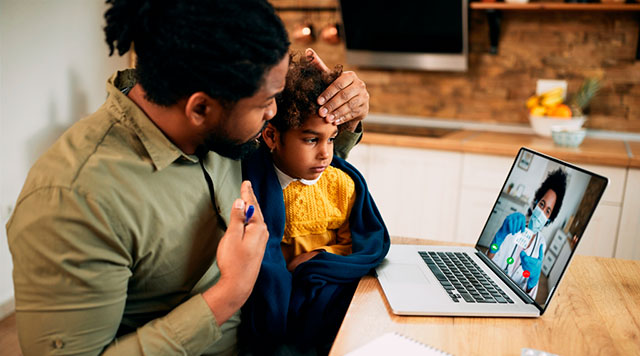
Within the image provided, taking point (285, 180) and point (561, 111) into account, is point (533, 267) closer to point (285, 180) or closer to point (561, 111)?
point (285, 180)

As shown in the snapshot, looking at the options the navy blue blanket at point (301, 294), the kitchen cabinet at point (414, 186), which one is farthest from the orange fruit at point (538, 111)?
the navy blue blanket at point (301, 294)

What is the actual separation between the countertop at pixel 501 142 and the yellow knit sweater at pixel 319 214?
146 centimetres

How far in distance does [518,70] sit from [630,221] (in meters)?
1.13

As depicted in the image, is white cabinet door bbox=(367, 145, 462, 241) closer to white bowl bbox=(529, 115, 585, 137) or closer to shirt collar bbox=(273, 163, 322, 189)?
white bowl bbox=(529, 115, 585, 137)

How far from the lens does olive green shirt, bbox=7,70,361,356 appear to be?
79cm

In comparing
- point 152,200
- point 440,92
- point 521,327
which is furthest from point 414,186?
point 152,200

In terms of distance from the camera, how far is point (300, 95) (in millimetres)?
1255

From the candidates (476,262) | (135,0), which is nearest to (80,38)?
(135,0)

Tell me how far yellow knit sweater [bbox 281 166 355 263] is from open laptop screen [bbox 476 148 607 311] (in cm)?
37

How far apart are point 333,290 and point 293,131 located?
0.42 m

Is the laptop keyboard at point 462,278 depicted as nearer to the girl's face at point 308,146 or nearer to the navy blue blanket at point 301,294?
the navy blue blanket at point 301,294

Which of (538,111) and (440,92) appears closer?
(538,111)

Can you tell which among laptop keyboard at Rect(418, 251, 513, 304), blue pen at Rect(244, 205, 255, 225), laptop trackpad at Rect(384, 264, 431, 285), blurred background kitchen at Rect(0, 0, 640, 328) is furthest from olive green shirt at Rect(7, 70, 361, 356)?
blurred background kitchen at Rect(0, 0, 640, 328)

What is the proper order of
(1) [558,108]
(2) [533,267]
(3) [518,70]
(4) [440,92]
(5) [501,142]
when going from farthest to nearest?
(4) [440,92], (3) [518,70], (1) [558,108], (5) [501,142], (2) [533,267]
